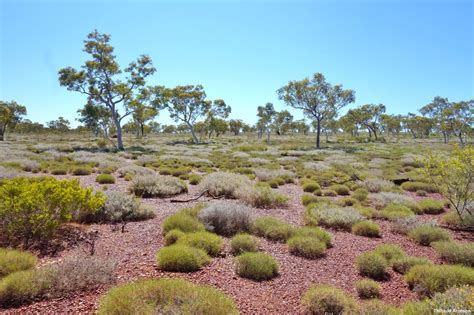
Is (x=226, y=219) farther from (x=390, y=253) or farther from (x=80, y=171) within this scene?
(x=80, y=171)

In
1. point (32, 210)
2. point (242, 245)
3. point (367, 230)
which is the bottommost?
point (367, 230)

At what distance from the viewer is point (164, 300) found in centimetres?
382

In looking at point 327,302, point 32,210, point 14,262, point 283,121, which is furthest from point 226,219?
point 283,121

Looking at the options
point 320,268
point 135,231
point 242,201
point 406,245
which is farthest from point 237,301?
point 242,201

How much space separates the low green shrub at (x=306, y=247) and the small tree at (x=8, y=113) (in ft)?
201

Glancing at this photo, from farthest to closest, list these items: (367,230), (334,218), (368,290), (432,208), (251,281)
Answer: (432,208), (334,218), (367,230), (251,281), (368,290)

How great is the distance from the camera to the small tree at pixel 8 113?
49.3 metres

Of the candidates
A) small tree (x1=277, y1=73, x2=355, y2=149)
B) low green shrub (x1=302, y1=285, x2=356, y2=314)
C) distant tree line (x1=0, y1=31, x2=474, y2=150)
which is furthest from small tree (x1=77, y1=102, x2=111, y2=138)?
low green shrub (x1=302, y1=285, x2=356, y2=314)

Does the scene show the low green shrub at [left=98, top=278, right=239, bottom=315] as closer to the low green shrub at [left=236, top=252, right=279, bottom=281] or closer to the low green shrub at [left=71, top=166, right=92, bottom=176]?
the low green shrub at [left=236, top=252, right=279, bottom=281]

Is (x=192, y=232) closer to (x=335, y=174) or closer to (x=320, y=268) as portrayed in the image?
(x=320, y=268)

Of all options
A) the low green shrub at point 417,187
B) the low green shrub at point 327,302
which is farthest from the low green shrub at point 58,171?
the low green shrub at point 417,187

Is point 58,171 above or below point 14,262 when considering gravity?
above

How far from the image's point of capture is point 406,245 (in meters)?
7.50

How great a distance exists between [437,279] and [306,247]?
8.40ft
